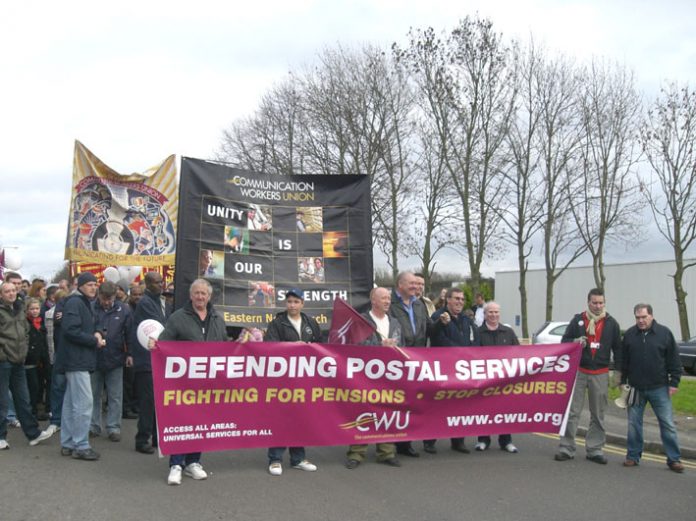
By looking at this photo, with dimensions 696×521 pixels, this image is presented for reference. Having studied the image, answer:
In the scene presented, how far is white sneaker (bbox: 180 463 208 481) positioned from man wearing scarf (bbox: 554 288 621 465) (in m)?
3.89

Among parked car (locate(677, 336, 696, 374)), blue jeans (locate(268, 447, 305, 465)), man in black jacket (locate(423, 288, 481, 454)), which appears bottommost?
parked car (locate(677, 336, 696, 374))

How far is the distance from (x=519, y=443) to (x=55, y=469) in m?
5.41

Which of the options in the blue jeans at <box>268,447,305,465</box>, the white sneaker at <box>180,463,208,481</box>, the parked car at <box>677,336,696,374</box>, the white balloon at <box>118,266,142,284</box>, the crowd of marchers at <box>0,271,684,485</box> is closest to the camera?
the white sneaker at <box>180,463,208,481</box>

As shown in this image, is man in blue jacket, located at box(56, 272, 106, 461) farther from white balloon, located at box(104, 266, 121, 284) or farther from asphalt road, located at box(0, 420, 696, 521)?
white balloon, located at box(104, 266, 121, 284)

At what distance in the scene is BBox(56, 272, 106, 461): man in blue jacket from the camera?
725cm

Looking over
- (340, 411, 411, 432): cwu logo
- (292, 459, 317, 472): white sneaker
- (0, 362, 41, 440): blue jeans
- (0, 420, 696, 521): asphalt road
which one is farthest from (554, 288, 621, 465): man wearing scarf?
(0, 362, 41, 440): blue jeans

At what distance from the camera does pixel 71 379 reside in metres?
7.29

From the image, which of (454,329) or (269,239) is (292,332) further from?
(454,329)

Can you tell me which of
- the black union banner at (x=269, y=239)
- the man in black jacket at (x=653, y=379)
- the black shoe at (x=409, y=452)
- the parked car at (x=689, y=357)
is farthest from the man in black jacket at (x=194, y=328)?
the parked car at (x=689, y=357)

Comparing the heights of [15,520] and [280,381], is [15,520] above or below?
below

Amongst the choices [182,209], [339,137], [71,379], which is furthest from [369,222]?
[339,137]

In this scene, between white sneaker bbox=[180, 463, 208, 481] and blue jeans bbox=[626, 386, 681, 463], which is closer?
white sneaker bbox=[180, 463, 208, 481]

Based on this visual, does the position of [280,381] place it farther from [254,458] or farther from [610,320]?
[610,320]

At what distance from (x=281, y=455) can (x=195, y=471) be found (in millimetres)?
871
